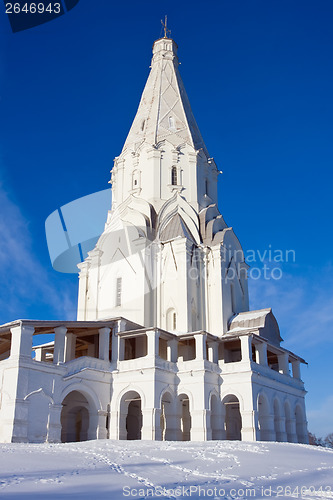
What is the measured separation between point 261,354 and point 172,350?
488 centimetres

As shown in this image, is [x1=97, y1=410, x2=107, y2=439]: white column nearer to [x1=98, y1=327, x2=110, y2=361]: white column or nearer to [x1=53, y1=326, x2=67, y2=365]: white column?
[x1=98, y1=327, x2=110, y2=361]: white column

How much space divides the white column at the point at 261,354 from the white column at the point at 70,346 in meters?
9.76

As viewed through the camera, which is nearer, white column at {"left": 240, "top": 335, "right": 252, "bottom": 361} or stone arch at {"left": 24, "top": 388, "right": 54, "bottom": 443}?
stone arch at {"left": 24, "top": 388, "right": 54, "bottom": 443}

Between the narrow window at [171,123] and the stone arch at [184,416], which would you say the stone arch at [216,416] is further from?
the narrow window at [171,123]

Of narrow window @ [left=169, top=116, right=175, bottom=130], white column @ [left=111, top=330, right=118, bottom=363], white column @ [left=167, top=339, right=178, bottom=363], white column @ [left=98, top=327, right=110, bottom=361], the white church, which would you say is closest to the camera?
the white church

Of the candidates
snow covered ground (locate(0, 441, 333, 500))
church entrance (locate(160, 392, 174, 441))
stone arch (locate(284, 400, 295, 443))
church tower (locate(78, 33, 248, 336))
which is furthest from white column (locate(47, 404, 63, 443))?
stone arch (locate(284, 400, 295, 443))

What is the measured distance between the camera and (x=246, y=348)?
26078 mm

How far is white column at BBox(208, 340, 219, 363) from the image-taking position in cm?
2708

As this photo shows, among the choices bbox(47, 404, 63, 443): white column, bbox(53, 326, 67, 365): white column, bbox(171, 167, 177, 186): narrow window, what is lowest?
bbox(47, 404, 63, 443): white column

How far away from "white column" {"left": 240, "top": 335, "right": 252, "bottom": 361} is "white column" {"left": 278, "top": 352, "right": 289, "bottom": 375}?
4.96 m

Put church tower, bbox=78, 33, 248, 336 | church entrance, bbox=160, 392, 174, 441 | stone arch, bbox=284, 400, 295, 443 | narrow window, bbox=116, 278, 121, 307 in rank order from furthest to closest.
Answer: narrow window, bbox=116, 278, 121, 307 → church tower, bbox=78, 33, 248, 336 → stone arch, bbox=284, 400, 295, 443 → church entrance, bbox=160, 392, 174, 441

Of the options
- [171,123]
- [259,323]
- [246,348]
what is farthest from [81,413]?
[171,123]

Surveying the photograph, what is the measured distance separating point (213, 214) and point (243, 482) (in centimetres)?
2485

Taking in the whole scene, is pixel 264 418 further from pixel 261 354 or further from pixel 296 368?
pixel 296 368
